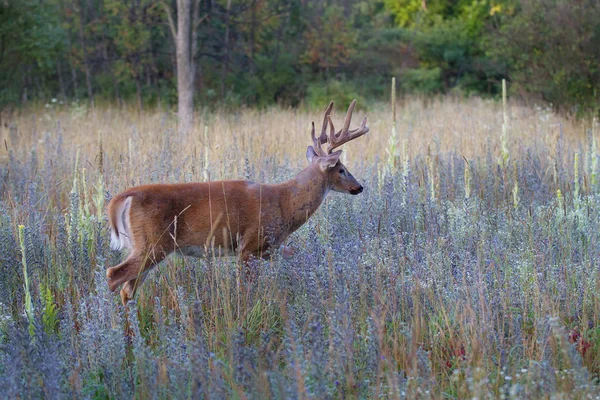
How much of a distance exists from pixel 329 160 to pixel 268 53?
700 inches

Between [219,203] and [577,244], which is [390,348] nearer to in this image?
[219,203]

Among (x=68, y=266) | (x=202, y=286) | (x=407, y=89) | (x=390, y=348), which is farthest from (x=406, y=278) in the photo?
(x=407, y=89)

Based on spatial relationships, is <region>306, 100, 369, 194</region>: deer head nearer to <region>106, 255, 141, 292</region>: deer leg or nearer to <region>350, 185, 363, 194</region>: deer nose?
<region>350, 185, 363, 194</region>: deer nose

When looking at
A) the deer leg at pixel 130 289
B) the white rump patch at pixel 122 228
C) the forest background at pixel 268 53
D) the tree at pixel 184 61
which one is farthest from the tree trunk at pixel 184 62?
the deer leg at pixel 130 289

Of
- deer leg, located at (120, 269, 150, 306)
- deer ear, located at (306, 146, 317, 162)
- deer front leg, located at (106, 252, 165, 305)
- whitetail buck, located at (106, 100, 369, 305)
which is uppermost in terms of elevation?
deer ear, located at (306, 146, 317, 162)

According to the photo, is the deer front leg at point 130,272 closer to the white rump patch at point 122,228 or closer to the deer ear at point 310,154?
the white rump patch at point 122,228

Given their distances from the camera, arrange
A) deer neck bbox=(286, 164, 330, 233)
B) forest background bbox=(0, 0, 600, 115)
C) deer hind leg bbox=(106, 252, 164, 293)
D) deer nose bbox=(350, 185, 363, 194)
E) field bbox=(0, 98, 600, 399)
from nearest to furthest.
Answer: field bbox=(0, 98, 600, 399) → deer hind leg bbox=(106, 252, 164, 293) → deer neck bbox=(286, 164, 330, 233) → deer nose bbox=(350, 185, 363, 194) → forest background bbox=(0, 0, 600, 115)

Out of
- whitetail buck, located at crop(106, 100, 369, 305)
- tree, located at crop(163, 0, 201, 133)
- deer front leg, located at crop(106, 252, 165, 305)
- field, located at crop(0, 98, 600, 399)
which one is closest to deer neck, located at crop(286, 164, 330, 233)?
whitetail buck, located at crop(106, 100, 369, 305)

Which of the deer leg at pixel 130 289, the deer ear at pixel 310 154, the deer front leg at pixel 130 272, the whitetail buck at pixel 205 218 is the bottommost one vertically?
the deer leg at pixel 130 289

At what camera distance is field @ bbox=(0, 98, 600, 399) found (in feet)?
10.8

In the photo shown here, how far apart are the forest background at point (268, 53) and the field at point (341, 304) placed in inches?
292

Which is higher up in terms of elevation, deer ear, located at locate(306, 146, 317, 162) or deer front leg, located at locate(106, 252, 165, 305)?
deer ear, located at locate(306, 146, 317, 162)

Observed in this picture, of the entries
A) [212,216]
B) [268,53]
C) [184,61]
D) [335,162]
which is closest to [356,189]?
[335,162]

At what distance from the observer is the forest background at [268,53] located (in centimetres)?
1444
